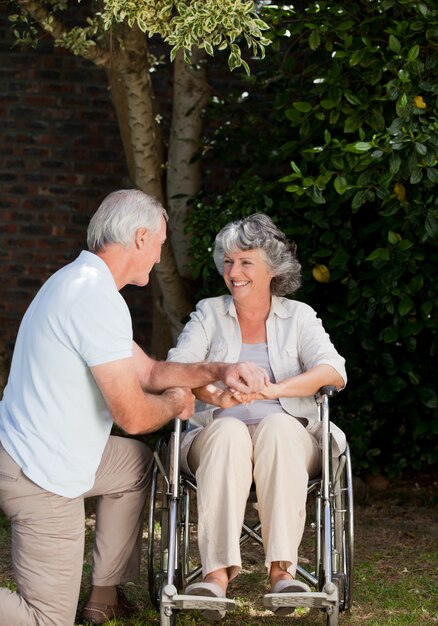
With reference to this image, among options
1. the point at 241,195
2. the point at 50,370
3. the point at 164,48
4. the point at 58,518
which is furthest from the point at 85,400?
the point at 164,48

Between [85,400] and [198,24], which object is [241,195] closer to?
[198,24]

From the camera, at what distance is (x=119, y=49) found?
14.9ft

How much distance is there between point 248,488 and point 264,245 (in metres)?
0.87

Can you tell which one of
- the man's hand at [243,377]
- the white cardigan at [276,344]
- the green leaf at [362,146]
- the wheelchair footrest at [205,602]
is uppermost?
the green leaf at [362,146]

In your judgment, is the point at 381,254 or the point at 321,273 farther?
the point at 321,273

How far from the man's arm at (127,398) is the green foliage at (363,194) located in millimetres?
1391

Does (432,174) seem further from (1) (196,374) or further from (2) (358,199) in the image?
(1) (196,374)

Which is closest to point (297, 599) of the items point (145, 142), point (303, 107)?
point (303, 107)

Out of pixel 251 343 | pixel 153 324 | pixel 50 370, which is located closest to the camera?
pixel 50 370

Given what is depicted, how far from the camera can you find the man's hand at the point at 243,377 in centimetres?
308

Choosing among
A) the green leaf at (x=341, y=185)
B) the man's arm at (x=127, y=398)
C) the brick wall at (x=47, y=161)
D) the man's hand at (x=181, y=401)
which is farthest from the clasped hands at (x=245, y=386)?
the brick wall at (x=47, y=161)

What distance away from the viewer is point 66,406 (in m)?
2.78

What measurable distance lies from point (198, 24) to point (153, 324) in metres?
2.71

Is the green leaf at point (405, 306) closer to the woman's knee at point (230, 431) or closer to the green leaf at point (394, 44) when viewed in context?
the green leaf at point (394, 44)
